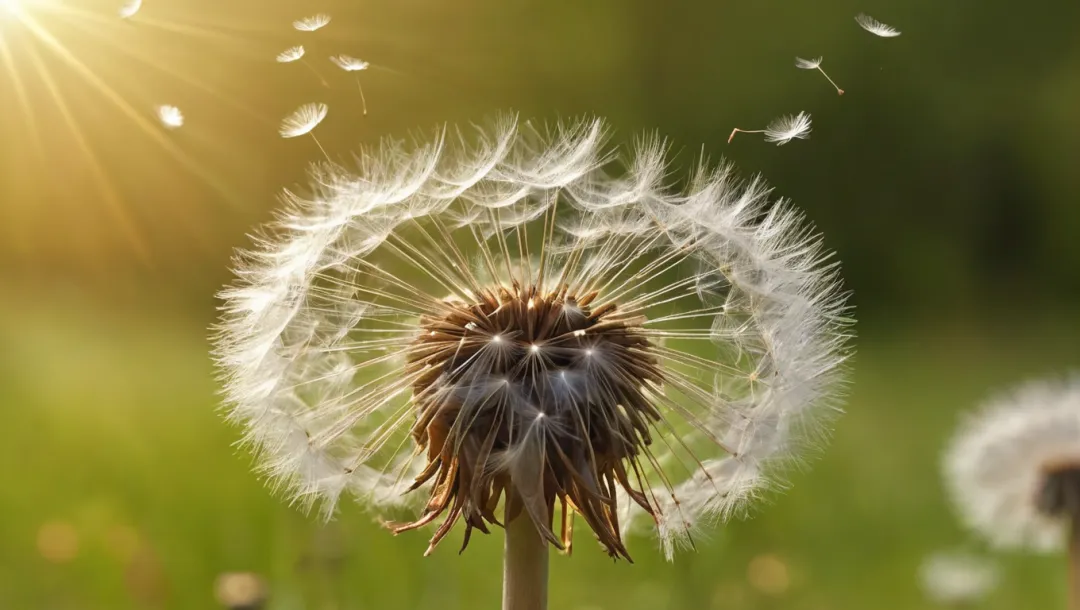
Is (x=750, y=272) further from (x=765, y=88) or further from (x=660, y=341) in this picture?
(x=765, y=88)

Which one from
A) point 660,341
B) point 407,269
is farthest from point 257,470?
point 660,341
